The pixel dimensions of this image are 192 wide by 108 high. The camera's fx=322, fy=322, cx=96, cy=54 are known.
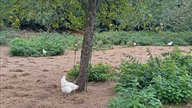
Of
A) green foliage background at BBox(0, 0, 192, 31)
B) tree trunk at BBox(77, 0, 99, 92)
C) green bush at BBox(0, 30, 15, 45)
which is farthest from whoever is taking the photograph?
green bush at BBox(0, 30, 15, 45)

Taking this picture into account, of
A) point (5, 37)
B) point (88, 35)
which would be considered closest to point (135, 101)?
point (88, 35)

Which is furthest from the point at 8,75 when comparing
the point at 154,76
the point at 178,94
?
the point at 178,94

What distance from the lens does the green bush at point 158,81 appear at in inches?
162

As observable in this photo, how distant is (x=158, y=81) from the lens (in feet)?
13.9

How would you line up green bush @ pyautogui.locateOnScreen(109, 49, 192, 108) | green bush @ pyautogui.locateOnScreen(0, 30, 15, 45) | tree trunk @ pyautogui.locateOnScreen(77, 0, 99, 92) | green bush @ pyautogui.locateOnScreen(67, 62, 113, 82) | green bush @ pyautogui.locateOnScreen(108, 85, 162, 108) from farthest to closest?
green bush @ pyautogui.locateOnScreen(0, 30, 15, 45) → green bush @ pyautogui.locateOnScreen(67, 62, 113, 82) → tree trunk @ pyautogui.locateOnScreen(77, 0, 99, 92) → green bush @ pyautogui.locateOnScreen(109, 49, 192, 108) → green bush @ pyautogui.locateOnScreen(108, 85, 162, 108)

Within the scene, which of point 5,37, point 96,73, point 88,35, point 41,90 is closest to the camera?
point 88,35

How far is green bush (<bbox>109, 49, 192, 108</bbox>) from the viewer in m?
4.12

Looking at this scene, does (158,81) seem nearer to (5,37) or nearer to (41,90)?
(41,90)

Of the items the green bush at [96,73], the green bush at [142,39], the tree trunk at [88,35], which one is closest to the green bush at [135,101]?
the tree trunk at [88,35]

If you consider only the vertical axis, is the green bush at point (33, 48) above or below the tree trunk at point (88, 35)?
below

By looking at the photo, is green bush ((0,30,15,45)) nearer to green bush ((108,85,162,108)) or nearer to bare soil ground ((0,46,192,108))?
bare soil ground ((0,46,192,108))

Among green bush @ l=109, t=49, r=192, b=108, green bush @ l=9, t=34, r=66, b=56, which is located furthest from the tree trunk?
green bush @ l=9, t=34, r=66, b=56

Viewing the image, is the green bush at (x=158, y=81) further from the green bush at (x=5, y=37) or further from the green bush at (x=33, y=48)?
the green bush at (x=5, y=37)

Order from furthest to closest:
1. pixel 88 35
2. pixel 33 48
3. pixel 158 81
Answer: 1. pixel 33 48
2. pixel 88 35
3. pixel 158 81
